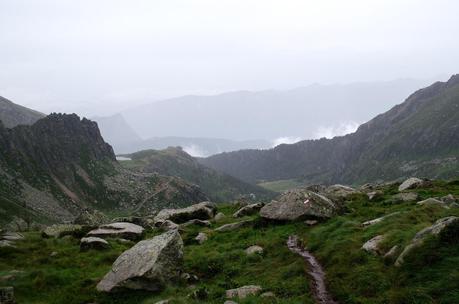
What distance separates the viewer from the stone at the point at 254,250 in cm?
3305

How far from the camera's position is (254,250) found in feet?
110

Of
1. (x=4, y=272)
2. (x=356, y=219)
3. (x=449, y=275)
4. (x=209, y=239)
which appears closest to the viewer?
(x=449, y=275)

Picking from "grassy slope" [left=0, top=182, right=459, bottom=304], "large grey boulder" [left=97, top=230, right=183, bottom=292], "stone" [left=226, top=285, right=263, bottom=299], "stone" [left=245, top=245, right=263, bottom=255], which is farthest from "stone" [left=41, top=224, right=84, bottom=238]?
"stone" [left=226, top=285, right=263, bottom=299]

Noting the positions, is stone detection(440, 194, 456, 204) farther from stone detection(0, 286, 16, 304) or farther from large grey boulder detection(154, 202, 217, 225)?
stone detection(0, 286, 16, 304)

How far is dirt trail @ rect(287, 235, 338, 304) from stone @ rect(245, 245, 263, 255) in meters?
2.21

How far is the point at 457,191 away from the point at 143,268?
37.6 m

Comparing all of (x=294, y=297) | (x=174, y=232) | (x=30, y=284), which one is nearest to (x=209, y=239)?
(x=174, y=232)

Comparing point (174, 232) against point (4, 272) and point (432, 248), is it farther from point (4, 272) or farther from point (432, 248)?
point (432, 248)

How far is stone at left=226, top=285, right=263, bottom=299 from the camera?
24.6 m

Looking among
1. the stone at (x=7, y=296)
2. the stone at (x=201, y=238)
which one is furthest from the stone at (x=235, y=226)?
the stone at (x=7, y=296)

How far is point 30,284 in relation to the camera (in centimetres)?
3086

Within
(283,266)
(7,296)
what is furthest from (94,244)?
(283,266)

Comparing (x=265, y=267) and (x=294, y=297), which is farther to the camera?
(x=265, y=267)

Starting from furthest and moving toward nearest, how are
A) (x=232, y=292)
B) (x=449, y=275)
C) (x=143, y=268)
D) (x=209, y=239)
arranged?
(x=209, y=239) < (x=143, y=268) < (x=232, y=292) < (x=449, y=275)
